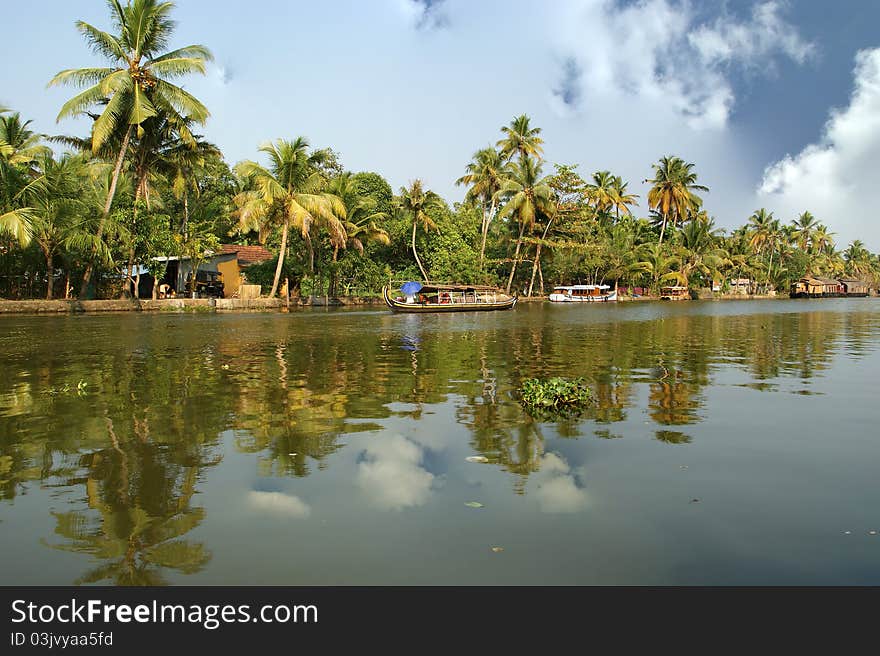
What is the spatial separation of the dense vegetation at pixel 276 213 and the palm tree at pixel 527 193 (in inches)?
5.4

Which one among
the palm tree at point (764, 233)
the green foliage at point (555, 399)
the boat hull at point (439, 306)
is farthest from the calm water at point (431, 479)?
the palm tree at point (764, 233)

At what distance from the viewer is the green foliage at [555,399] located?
Result: 811 cm

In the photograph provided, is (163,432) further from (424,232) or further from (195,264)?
(424,232)

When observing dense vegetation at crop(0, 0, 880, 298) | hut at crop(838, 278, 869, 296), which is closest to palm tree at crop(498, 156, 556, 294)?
dense vegetation at crop(0, 0, 880, 298)

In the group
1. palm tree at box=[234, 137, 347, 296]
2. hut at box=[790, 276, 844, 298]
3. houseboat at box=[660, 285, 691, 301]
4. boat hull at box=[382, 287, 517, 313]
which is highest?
palm tree at box=[234, 137, 347, 296]

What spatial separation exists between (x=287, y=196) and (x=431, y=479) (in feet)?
120

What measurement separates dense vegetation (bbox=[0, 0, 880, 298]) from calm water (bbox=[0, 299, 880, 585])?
24.0 m

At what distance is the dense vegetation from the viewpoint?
31.5 meters

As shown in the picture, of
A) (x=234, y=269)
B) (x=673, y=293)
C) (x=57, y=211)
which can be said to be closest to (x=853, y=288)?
(x=673, y=293)

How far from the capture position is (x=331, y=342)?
60.4 feet

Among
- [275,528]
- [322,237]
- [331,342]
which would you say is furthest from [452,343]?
[322,237]

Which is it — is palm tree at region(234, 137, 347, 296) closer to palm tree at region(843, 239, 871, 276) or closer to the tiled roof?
the tiled roof

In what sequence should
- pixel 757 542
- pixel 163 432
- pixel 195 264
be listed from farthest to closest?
pixel 195 264 → pixel 163 432 → pixel 757 542
